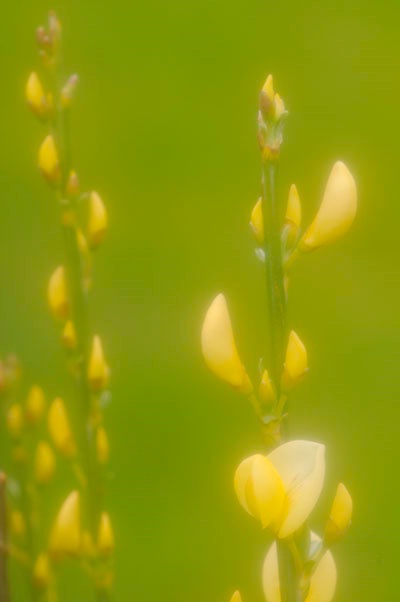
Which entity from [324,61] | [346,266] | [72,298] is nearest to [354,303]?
[346,266]

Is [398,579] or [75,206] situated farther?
[398,579]

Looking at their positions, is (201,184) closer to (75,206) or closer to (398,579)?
(398,579)

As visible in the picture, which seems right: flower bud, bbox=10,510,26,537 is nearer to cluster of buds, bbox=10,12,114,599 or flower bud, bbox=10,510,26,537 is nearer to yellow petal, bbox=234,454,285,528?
cluster of buds, bbox=10,12,114,599

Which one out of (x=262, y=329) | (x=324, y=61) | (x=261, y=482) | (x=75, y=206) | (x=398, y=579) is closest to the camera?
(x=261, y=482)

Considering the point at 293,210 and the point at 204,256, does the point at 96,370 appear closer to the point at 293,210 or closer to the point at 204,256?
the point at 293,210

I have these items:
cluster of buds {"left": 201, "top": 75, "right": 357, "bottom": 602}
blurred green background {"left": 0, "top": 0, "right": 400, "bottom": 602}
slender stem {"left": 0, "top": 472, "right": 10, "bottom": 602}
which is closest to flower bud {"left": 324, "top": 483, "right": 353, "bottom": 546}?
cluster of buds {"left": 201, "top": 75, "right": 357, "bottom": 602}

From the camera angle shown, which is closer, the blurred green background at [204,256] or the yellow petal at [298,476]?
the yellow petal at [298,476]

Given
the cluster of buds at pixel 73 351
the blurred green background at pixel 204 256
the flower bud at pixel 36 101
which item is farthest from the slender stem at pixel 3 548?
the blurred green background at pixel 204 256

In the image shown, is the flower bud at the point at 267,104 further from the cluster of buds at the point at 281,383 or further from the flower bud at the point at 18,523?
the flower bud at the point at 18,523
